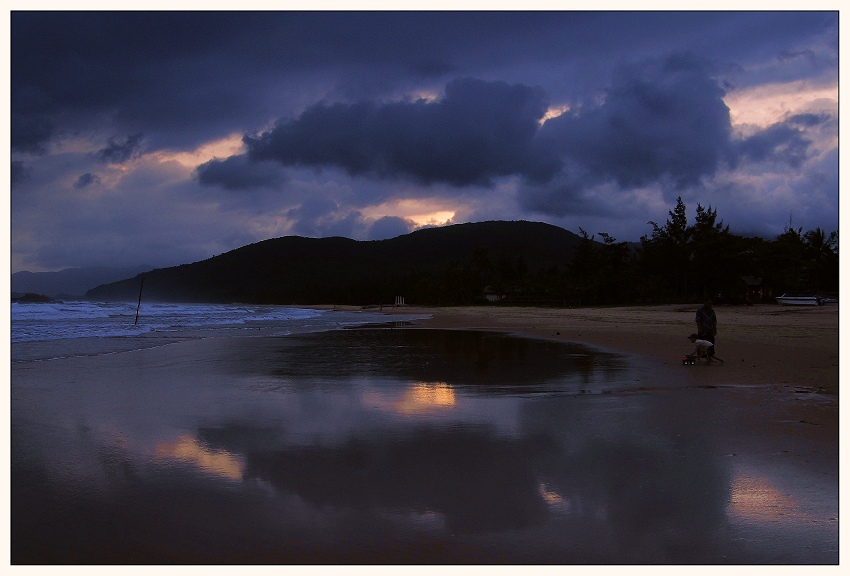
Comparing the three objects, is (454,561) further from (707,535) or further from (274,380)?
(274,380)

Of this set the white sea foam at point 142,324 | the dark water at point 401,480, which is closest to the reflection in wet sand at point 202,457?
the dark water at point 401,480

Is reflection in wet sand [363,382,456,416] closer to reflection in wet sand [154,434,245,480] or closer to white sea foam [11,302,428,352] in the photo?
reflection in wet sand [154,434,245,480]

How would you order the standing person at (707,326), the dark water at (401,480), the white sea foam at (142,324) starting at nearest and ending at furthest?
the dark water at (401,480) < the standing person at (707,326) < the white sea foam at (142,324)

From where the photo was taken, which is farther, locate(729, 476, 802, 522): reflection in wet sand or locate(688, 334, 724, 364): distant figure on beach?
locate(688, 334, 724, 364): distant figure on beach

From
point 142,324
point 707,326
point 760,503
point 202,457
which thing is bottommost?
point 760,503

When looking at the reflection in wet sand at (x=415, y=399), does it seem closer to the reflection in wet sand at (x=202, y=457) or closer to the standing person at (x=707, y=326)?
the reflection in wet sand at (x=202, y=457)

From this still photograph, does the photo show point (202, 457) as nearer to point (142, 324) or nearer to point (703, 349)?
point (703, 349)

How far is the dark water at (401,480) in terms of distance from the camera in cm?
363

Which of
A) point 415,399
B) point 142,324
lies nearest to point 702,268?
point 142,324

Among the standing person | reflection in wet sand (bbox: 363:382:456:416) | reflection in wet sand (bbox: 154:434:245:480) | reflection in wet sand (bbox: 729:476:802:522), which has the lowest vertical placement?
reflection in wet sand (bbox: 729:476:802:522)

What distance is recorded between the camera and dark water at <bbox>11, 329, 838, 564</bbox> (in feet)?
11.9

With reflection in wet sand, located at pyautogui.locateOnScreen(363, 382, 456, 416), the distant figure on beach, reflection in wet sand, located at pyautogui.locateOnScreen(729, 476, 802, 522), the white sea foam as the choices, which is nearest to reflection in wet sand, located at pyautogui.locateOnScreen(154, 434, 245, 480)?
reflection in wet sand, located at pyautogui.locateOnScreen(363, 382, 456, 416)

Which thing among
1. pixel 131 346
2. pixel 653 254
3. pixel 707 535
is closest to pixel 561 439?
pixel 707 535

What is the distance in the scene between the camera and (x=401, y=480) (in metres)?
4.77
